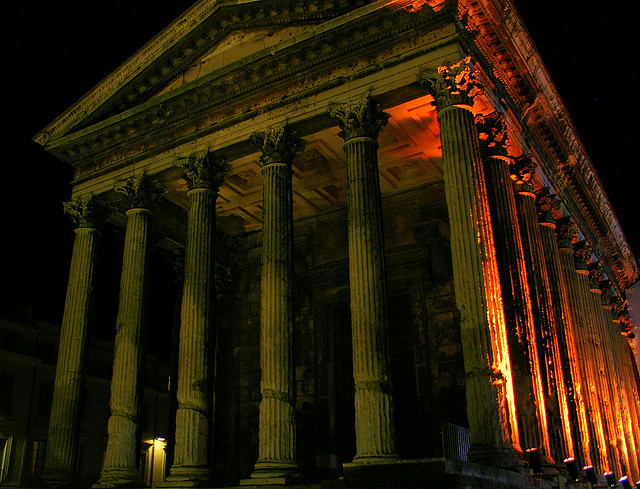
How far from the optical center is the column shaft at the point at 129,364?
13914 millimetres

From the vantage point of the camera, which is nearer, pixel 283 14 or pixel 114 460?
pixel 114 460

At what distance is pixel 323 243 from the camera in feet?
63.9

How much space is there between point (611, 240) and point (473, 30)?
12081 millimetres

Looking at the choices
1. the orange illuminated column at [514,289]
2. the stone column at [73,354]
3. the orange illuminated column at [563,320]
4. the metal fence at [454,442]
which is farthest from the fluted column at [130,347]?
the orange illuminated column at [563,320]

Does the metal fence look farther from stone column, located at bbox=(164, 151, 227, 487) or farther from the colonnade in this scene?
stone column, located at bbox=(164, 151, 227, 487)

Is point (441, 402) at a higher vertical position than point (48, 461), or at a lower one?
higher

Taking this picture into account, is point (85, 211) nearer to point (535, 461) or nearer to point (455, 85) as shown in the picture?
point (455, 85)

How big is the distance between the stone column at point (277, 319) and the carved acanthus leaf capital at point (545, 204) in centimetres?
617

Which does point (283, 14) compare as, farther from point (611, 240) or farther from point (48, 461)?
point (611, 240)

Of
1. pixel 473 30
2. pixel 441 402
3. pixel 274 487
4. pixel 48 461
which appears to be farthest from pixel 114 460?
pixel 473 30

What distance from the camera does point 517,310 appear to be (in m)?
12.5

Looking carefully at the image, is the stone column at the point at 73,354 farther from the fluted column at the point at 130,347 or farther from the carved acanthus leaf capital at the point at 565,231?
the carved acanthus leaf capital at the point at 565,231

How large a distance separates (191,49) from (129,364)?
803cm

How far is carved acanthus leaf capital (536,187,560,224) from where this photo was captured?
627 inches
